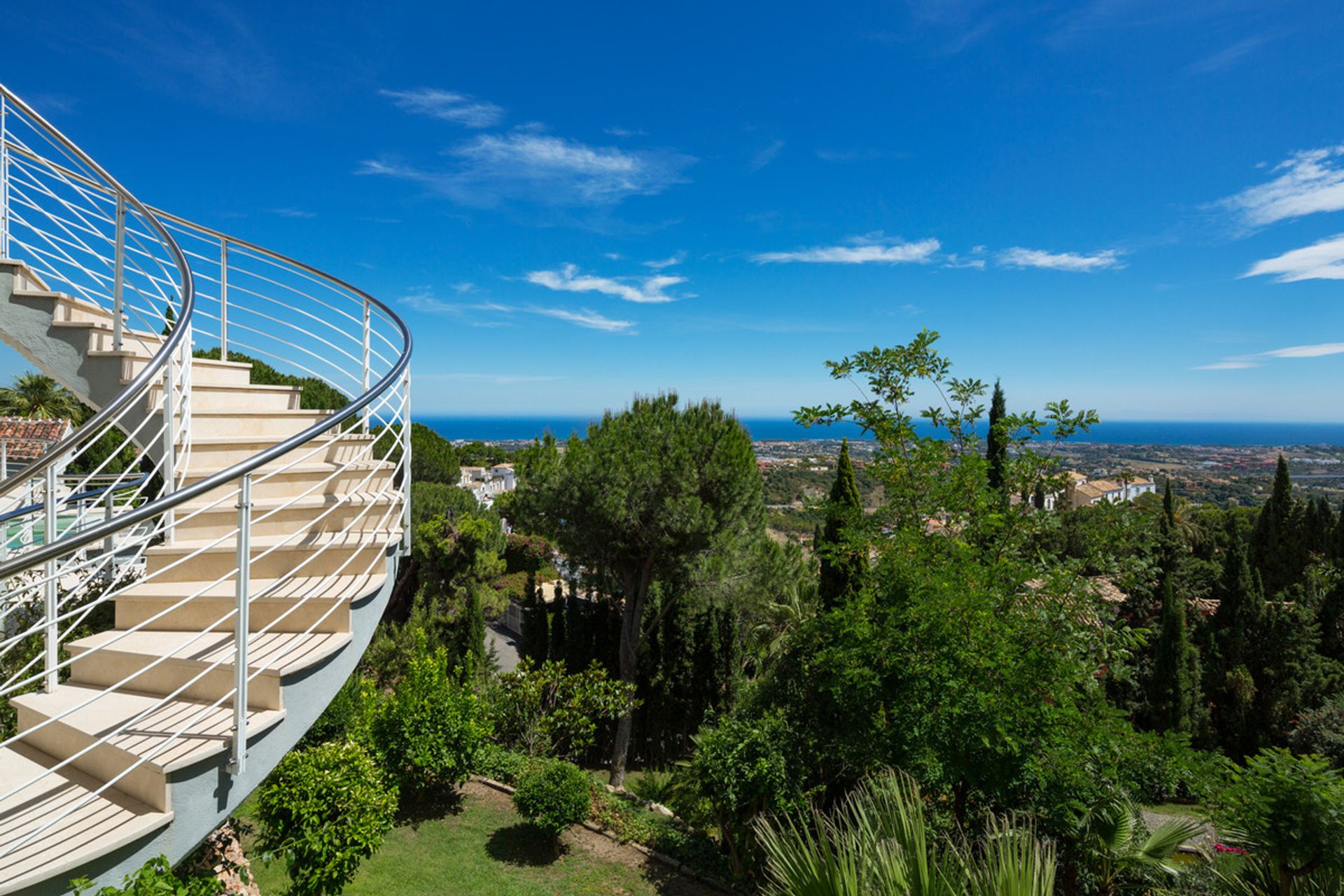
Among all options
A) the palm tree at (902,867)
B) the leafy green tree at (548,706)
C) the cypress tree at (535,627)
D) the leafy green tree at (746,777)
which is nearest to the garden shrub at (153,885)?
the palm tree at (902,867)

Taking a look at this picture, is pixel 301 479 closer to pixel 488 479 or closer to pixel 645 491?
pixel 645 491

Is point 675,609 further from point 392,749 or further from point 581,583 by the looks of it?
point 392,749

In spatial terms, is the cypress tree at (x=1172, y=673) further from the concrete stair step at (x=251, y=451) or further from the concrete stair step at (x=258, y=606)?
the concrete stair step at (x=258, y=606)

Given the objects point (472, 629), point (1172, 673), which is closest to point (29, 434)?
point (472, 629)

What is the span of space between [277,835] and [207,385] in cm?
341

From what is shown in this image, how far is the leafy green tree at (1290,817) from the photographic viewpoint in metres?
3.98

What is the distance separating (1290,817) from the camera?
13.5 ft

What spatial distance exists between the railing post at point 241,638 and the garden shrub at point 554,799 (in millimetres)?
4660

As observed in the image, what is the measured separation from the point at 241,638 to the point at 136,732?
663 millimetres

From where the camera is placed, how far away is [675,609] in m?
12.2

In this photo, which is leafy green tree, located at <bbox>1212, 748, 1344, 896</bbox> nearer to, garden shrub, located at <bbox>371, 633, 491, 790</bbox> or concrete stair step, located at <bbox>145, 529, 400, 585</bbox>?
concrete stair step, located at <bbox>145, 529, 400, 585</bbox>

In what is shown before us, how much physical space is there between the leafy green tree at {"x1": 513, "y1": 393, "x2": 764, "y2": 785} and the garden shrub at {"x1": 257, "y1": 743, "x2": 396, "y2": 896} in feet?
18.4

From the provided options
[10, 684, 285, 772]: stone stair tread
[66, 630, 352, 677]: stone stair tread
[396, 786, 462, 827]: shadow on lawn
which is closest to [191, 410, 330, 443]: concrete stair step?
[66, 630, 352, 677]: stone stair tread

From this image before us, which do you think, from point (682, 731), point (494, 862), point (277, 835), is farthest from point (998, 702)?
point (682, 731)
